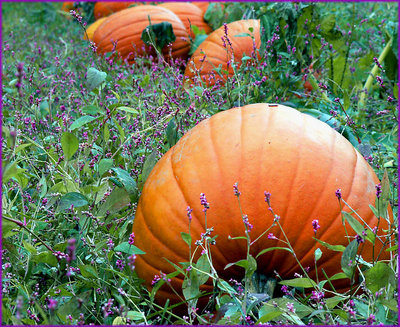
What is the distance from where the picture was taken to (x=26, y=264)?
1597 millimetres

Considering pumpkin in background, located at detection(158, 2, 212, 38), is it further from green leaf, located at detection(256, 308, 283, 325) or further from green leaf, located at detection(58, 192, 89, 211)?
green leaf, located at detection(256, 308, 283, 325)

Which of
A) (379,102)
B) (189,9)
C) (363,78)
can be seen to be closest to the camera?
(379,102)

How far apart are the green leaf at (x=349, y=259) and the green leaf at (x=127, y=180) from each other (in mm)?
744

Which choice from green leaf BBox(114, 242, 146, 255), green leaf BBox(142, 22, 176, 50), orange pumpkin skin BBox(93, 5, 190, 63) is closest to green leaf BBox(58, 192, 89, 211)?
green leaf BBox(114, 242, 146, 255)

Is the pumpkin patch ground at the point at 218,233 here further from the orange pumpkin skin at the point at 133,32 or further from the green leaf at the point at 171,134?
the orange pumpkin skin at the point at 133,32

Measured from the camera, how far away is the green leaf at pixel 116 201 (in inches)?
63.8

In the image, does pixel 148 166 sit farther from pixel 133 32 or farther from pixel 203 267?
pixel 133 32

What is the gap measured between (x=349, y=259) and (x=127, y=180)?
0.77m

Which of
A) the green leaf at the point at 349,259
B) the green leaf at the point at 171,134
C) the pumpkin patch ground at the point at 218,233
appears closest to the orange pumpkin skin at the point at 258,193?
the pumpkin patch ground at the point at 218,233

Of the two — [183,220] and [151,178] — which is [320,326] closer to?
[183,220]

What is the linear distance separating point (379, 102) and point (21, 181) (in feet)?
6.15

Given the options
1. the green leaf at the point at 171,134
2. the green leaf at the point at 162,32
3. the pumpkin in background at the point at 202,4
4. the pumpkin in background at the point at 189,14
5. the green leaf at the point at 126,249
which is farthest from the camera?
the pumpkin in background at the point at 202,4

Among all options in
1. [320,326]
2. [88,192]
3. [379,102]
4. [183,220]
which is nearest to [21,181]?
[88,192]

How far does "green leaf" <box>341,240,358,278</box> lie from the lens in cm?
126
